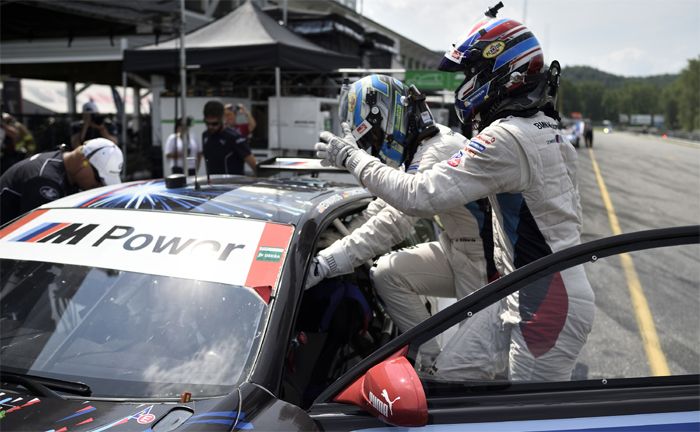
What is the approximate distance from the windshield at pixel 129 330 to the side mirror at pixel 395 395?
455 millimetres

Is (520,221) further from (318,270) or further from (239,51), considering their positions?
(239,51)

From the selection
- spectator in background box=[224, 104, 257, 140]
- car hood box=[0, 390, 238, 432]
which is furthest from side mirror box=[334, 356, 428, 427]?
spectator in background box=[224, 104, 257, 140]

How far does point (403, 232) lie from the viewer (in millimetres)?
2670

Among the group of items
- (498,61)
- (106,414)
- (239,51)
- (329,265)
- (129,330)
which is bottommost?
(106,414)

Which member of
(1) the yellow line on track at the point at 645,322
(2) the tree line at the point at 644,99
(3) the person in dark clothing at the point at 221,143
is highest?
(2) the tree line at the point at 644,99

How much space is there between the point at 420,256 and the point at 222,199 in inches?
36.4

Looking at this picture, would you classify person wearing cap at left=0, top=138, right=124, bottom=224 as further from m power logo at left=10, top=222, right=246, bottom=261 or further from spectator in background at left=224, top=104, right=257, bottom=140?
spectator in background at left=224, top=104, right=257, bottom=140

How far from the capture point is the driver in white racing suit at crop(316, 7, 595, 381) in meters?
1.79

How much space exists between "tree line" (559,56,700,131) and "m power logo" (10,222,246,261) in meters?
95.2

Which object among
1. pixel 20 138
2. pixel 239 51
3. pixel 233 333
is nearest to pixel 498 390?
pixel 233 333

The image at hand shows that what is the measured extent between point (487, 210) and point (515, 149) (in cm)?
56

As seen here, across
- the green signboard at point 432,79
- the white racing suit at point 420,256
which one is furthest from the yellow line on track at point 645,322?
the green signboard at point 432,79

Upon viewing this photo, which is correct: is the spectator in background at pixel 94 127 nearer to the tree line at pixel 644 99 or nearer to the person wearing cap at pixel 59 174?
the person wearing cap at pixel 59 174

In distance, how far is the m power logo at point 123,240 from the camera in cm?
209
